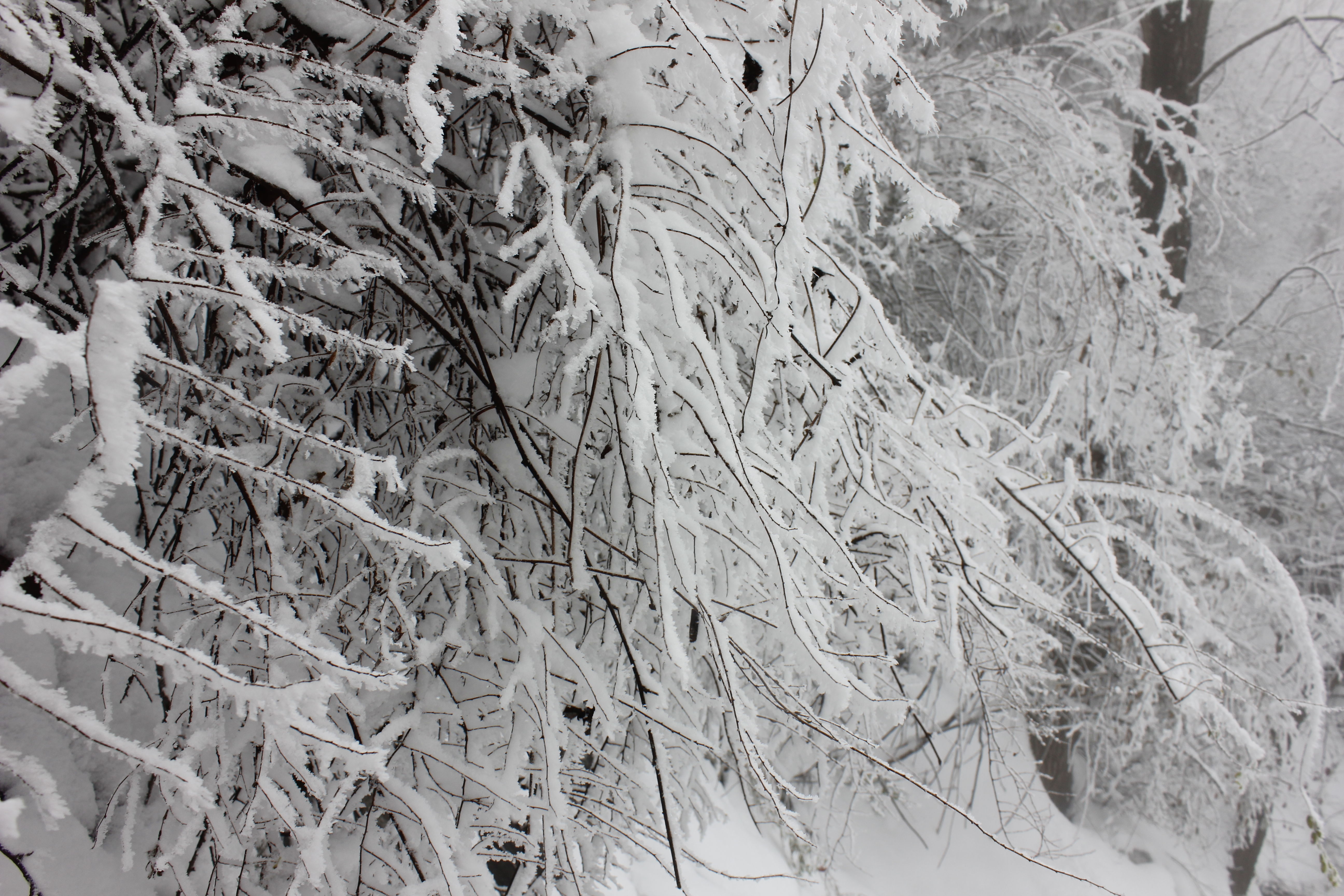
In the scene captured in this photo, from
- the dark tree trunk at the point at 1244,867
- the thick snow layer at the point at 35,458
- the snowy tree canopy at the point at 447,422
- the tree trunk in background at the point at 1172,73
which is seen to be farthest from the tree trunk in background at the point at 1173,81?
Result: the thick snow layer at the point at 35,458

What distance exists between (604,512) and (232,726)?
29.6 inches

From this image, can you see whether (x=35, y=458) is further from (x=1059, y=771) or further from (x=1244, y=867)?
(x=1244, y=867)

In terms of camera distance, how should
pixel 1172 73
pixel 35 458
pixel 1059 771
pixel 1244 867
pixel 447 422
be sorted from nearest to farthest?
pixel 35 458 < pixel 447 422 < pixel 1172 73 < pixel 1059 771 < pixel 1244 867

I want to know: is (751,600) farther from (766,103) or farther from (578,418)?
(766,103)

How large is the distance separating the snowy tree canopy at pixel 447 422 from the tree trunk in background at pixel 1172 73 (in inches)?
195

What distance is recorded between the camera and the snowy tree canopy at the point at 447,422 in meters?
0.78

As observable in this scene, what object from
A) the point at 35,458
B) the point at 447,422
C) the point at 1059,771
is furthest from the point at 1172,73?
the point at 35,458

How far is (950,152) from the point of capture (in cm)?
396

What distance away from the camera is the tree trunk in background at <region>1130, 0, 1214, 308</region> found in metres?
5.32

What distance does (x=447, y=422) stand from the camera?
1406mm

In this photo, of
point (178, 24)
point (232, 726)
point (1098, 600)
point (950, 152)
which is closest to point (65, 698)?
point (232, 726)

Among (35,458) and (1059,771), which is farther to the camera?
(1059,771)

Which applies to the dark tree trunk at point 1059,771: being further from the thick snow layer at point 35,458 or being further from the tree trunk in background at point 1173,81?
the thick snow layer at point 35,458

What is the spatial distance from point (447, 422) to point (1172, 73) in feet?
21.6
